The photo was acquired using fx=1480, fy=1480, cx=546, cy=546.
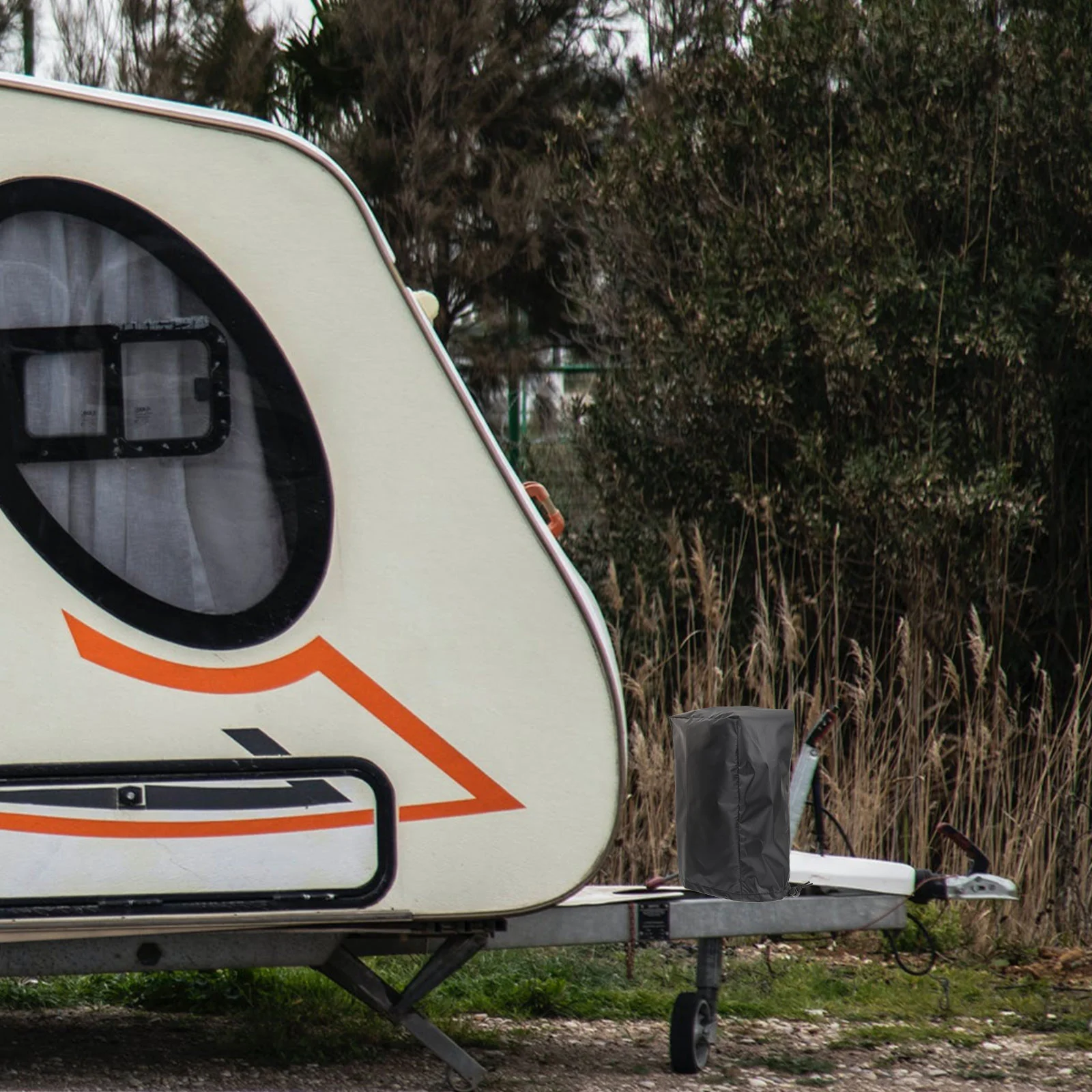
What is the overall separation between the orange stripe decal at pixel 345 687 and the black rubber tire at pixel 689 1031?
0.91m

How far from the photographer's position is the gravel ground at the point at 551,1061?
12.4 feet

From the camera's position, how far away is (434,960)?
3.62 meters

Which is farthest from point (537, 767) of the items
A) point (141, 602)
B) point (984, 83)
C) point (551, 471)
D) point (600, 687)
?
point (551, 471)

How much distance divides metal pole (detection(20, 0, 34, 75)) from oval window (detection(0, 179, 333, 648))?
10.4 meters

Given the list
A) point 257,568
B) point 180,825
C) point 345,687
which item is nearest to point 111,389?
point 257,568

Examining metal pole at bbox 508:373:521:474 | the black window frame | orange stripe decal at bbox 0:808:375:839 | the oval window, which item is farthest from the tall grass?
metal pole at bbox 508:373:521:474

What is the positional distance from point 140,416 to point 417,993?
1.54 metres

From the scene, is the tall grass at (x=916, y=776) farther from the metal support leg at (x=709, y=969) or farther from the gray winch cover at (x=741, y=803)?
the gray winch cover at (x=741, y=803)

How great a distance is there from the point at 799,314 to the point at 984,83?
1.60 m

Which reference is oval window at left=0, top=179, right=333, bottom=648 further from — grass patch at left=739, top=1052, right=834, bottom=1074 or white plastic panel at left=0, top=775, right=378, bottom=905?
grass patch at left=739, top=1052, right=834, bottom=1074

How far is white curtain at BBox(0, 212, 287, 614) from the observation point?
329 cm

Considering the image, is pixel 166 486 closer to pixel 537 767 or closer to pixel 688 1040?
pixel 537 767

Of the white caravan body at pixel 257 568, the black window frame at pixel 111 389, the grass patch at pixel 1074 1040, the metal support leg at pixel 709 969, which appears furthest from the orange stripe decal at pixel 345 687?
the grass patch at pixel 1074 1040

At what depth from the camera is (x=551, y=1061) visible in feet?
13.2
